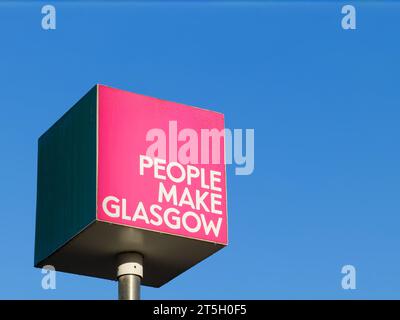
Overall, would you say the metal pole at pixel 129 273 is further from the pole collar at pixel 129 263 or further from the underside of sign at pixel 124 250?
the underside of sign at pixel 124 250

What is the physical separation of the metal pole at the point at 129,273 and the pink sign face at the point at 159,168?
1098 mm

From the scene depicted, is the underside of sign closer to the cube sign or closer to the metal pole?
the cube sign

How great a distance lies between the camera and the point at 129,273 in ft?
85.0

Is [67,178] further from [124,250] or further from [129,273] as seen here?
[129,273]

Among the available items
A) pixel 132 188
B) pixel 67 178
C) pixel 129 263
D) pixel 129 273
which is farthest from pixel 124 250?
pixel 67 178

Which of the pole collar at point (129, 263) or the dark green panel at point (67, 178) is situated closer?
the dark green panel at point (67, 178)

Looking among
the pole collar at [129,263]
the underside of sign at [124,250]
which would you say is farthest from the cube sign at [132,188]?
the pole collar at [129,263]

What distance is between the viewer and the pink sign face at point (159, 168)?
83.0 feet

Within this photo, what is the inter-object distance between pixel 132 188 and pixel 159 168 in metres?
0.80

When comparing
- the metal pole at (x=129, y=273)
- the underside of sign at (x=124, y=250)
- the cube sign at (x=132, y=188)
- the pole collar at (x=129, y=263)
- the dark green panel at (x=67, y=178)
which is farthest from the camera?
the pole collar at (x=129, y=263)

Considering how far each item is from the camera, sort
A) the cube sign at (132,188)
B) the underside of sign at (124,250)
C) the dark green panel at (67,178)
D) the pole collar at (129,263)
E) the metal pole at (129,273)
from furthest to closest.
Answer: the pole collar at (129,263), the metal pole at (129,273), the dark green panel at (67,178), the cube sign at (132,188), the underside of sign at (124,250)
